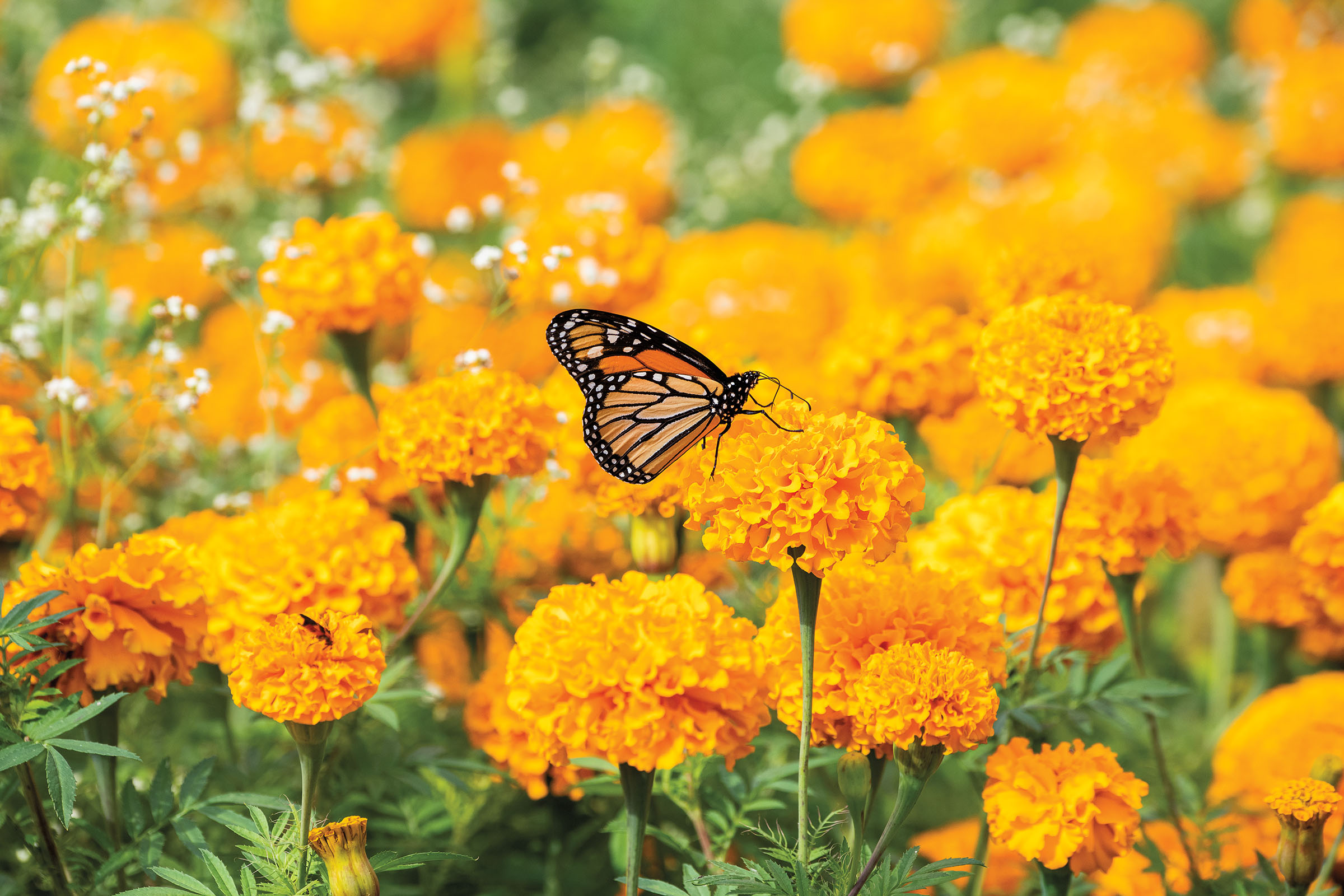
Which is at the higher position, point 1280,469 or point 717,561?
point 1280,469

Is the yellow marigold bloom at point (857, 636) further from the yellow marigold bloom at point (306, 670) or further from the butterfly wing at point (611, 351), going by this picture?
the yellow marigold bloom at point (306, 670)

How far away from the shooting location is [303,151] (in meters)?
3.57

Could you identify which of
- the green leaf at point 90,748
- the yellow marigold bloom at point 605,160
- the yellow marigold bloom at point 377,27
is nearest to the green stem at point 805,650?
the green leaf at point 90,748

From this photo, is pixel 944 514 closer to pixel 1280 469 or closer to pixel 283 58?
pixel 1280 469

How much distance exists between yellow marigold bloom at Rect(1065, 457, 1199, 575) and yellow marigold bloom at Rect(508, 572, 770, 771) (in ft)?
2.27

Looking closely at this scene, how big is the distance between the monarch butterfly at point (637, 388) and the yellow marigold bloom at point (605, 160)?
206cm

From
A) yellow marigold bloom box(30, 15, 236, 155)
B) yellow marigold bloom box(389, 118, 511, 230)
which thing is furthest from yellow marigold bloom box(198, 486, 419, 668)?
yellow marigold bloom box(389, 118, 511, 230)

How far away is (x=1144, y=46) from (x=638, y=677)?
515cm

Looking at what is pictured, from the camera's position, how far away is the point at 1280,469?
271 cm

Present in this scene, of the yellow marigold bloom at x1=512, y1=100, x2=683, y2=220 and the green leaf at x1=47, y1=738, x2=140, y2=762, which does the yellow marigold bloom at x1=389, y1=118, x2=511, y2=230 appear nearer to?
the yellow marigold bloom at x1=512, y1=100, x2=683, y2=220

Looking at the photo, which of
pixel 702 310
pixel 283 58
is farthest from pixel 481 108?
pixel 702 310

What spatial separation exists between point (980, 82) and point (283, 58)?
8.30 ft

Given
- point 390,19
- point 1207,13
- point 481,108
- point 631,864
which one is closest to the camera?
point 631,864

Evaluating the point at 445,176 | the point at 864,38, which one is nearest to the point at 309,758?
the point at 445,176
